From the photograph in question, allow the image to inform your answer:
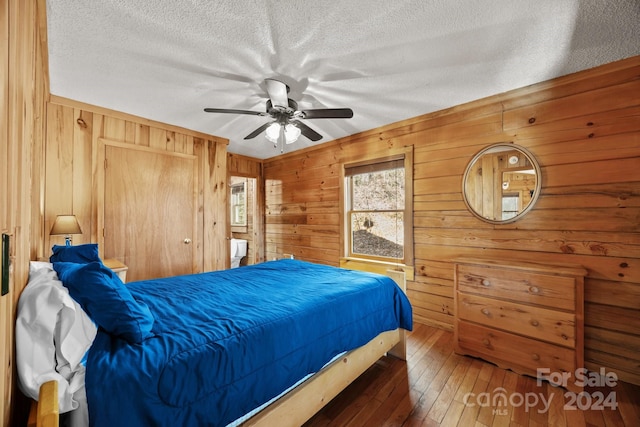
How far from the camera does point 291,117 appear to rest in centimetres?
238

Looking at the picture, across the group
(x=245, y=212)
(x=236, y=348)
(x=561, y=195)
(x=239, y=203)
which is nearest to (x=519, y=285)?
(x=561, y=195)

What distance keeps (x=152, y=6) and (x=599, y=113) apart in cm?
328

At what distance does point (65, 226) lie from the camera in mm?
2420

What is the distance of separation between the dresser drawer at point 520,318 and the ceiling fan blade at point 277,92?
90.5 inches

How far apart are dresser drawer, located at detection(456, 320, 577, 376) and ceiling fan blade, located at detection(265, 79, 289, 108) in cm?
248

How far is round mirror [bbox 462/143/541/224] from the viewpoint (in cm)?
240

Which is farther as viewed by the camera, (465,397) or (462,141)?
(462,141)

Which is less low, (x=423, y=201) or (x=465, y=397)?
(x=423, y=201)

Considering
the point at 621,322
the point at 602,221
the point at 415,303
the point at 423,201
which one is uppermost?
the point at 423,201

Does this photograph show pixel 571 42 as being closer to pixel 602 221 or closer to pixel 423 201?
pixel 602 221

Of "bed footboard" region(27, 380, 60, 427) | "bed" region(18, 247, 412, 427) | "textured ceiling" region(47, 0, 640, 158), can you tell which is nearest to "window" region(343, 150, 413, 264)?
"textured ceiling" region(47, 0, 640, 158)

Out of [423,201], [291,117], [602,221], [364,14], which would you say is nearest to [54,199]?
[291,117]

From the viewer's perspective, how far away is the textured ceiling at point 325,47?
152 cm

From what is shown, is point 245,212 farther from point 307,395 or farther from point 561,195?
point 561,195
